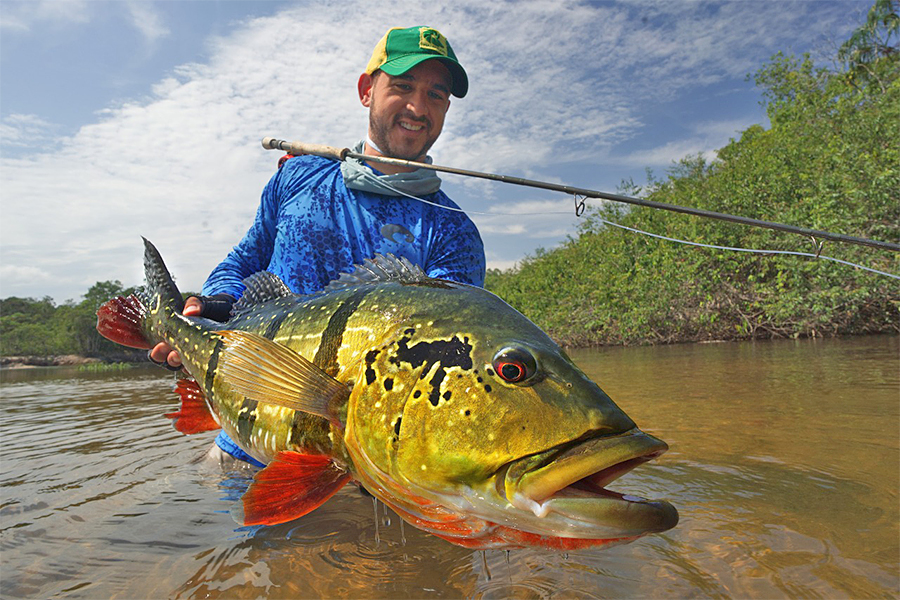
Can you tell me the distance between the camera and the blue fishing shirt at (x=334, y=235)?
10.0 ft

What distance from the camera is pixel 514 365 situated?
133 cm

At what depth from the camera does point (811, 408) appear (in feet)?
14.5

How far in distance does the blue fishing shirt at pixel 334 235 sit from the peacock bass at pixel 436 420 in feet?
3.57

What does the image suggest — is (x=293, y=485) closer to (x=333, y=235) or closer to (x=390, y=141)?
(x=333, y=235)

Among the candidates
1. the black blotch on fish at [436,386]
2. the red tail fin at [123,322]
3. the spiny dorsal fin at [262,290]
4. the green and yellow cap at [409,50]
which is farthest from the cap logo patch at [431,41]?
the black blotch on fish at [436,386]

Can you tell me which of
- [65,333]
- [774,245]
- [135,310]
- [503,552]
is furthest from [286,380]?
[65,333]

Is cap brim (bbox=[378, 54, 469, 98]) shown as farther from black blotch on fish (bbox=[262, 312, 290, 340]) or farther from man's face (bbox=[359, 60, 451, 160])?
black blotch on fish (bbox=[262, 312, 290, 340])

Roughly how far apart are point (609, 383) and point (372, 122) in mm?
5416

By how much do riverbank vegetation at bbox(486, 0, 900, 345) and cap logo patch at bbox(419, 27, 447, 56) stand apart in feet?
22.6

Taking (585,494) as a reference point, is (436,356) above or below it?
above

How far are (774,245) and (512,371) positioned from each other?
16.0 metres

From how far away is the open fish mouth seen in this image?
1.08 metres

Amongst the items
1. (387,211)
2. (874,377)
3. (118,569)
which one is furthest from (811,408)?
(118,569)

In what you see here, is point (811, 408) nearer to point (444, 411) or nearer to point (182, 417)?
point (444, 411)
